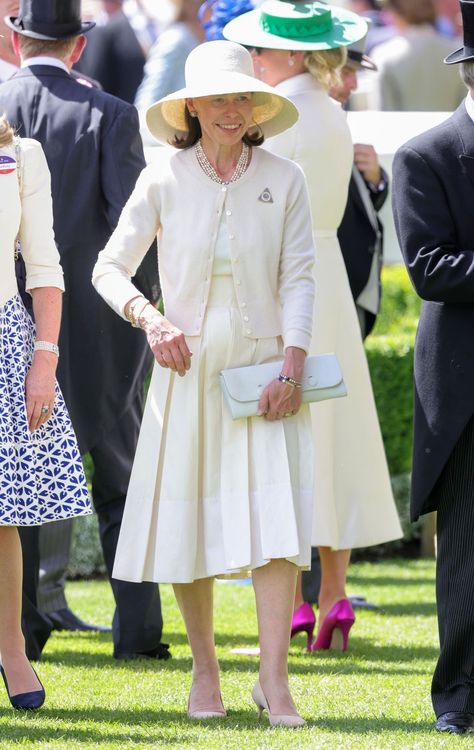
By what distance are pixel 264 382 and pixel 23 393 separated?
732mm

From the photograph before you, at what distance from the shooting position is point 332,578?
253 inches

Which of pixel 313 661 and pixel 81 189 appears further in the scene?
pixel 313 661

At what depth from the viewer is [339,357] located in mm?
6457

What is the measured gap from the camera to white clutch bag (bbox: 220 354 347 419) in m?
4.70

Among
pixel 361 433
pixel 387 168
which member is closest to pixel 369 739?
pixel 361 433

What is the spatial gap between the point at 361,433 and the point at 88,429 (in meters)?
1.19

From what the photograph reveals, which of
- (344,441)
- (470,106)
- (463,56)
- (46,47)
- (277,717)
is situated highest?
(463,56)

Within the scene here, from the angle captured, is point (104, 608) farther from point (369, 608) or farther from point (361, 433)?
point (361, 433)

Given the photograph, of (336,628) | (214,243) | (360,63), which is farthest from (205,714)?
(360,63)

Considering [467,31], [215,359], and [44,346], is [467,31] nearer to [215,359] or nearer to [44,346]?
[215,359]

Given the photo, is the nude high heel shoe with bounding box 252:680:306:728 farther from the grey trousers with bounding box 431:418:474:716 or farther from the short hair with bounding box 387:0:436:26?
the short hair with bounding box 387:0:436:26

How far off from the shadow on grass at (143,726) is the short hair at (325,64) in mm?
2620

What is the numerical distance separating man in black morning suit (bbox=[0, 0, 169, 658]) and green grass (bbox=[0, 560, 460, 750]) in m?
0.42

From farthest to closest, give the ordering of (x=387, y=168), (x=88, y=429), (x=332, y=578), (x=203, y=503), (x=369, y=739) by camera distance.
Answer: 1. (x=387, y=168)
2. (x=332, y=578)
3. (x=88, y=429)
4. (x=203, y=503)
5. (x=369, y=739)
